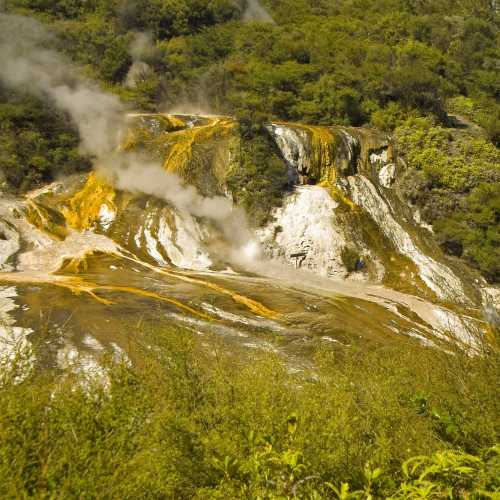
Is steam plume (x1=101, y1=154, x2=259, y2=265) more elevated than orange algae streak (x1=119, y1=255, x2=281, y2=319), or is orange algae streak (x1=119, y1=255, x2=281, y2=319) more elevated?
orange algae streak (x1=119, y1=255, x2=281, y2=319)

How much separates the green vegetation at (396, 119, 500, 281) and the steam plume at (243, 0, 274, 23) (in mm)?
32770

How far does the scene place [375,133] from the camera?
32.0 meters

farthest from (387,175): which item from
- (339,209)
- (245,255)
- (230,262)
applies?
(230,262)

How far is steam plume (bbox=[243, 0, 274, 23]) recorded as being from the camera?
57.4 meters

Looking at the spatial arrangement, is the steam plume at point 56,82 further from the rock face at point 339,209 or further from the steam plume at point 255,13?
the steam plume at point 255,13

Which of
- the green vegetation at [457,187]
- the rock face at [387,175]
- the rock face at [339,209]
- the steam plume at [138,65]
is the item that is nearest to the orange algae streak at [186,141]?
the rock face at [339,209]

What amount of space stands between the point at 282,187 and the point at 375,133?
408 inches

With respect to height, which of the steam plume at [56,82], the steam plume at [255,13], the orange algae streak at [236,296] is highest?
the orange algae streak at [236,296]

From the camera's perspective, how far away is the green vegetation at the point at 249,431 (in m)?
3.36

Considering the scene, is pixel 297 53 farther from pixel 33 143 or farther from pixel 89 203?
pixel 89 203

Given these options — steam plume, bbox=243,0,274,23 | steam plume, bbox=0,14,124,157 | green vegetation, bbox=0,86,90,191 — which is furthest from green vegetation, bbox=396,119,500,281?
steam plume, bbox=243,0,274,23

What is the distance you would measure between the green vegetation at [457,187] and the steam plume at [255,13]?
108 ft

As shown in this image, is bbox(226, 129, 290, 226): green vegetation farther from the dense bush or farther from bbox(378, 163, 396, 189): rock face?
bbox(378, 163, 396, 189): rock face

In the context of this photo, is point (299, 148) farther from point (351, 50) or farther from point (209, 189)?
point (351, 50)
